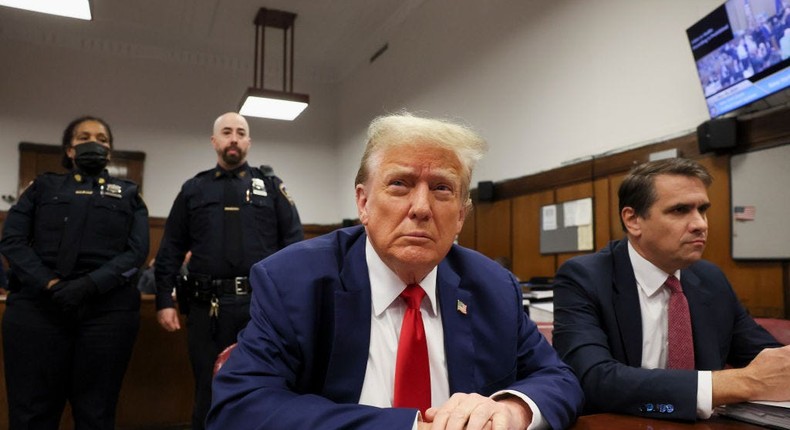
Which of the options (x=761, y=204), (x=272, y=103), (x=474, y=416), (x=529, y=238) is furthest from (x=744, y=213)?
(x=272, y=103)

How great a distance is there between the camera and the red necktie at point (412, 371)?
1.14 metres

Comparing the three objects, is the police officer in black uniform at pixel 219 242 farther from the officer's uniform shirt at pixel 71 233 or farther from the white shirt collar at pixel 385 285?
the white shirt collar at pixel 385 285

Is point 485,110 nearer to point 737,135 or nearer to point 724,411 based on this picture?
point 737,135

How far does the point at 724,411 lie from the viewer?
3.80ft

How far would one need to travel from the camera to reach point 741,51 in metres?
2.95

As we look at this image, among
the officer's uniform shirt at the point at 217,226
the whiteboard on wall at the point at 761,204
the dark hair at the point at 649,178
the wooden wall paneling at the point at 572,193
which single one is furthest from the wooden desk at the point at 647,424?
the wooden wall paneling at the point at 572,193

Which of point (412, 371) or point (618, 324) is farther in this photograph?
point (618, 324)

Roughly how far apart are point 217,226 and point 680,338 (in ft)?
7.30

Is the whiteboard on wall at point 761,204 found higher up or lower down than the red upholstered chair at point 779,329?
higher up

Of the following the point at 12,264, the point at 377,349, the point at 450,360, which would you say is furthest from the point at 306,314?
the point at 12,264

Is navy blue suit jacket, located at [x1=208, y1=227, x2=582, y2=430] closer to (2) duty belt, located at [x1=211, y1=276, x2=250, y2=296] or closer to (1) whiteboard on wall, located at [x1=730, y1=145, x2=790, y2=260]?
(2) duty belt, located at [x1=211, y1=276, x2=250, y2=296]

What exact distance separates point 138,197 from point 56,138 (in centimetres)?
573

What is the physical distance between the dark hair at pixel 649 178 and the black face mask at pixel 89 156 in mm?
2372

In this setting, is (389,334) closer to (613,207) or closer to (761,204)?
(761,204)
